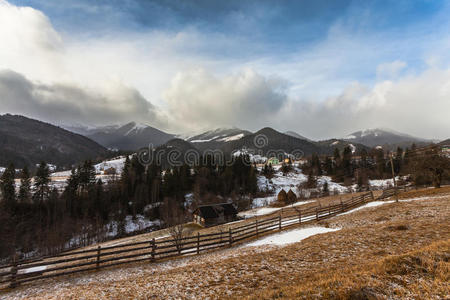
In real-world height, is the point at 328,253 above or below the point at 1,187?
below

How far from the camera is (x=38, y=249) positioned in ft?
178

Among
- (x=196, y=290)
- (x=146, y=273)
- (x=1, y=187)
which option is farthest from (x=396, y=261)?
(x=1, y=187)

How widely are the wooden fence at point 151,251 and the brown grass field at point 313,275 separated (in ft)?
2.64

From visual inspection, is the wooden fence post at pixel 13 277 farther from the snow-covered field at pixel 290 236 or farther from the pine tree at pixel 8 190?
the pine tree at pixel 8 190

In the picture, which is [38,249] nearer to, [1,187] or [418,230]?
[1,187]

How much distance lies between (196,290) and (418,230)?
16.6 meters

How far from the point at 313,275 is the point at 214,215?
50.5 meters

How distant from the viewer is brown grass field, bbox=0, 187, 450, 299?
7.11 meters

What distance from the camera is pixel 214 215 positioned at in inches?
2283

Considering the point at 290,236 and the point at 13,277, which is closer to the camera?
the point at 13,277

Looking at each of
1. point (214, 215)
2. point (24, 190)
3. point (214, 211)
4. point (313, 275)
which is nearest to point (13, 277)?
point (313, 275)

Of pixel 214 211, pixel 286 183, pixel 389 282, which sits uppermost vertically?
Result: pixel 389 282

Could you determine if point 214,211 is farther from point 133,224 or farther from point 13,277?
point 13,277

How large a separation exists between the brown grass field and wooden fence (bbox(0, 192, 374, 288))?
2.64ft
